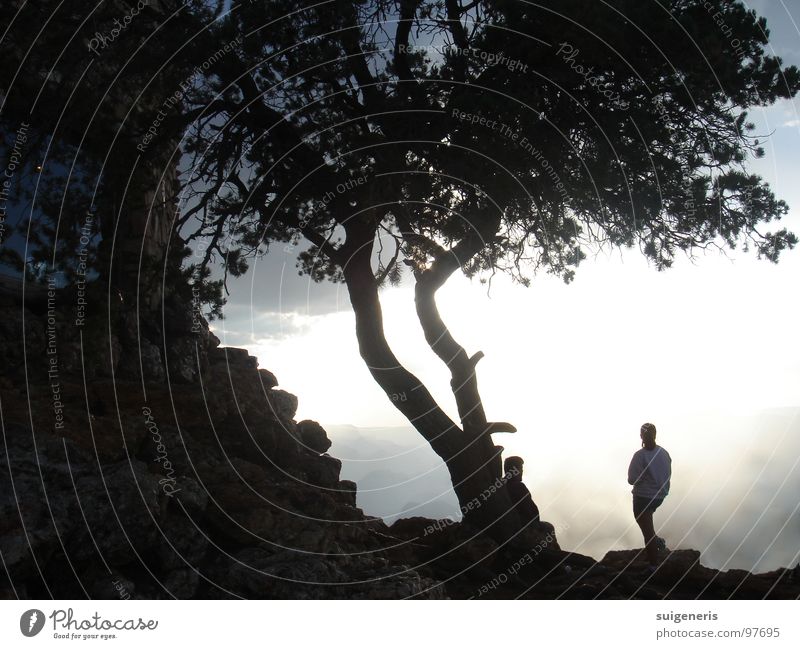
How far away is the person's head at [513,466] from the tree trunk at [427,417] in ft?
2.30

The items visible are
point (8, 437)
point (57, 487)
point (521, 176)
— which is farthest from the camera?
point (521, 176)

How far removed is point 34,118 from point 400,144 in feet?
20.9

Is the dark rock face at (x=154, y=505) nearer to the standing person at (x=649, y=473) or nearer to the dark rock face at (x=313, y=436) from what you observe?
the dark rock face at (x=313, y=436)

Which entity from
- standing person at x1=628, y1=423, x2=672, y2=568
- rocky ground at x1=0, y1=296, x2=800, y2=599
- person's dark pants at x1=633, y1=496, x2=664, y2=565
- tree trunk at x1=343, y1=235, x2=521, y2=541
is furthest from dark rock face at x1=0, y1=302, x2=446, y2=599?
standing person at x1=628, y1=423, x2=672, y2=568

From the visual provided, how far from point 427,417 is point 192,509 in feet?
18.7

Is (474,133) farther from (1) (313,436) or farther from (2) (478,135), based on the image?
(1) (313,436)

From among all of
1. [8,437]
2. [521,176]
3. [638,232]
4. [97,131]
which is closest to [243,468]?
[8,437]

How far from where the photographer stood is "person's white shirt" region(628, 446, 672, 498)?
1045cm

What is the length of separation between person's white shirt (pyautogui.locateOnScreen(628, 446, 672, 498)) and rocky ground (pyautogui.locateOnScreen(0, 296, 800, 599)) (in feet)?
5.38

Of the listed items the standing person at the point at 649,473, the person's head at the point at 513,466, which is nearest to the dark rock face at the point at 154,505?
the person's head at the point at 513,466

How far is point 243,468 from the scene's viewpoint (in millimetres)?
12203

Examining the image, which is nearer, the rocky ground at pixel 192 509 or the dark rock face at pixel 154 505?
the dark rock face at pixel 154 505

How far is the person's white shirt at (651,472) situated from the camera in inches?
412
